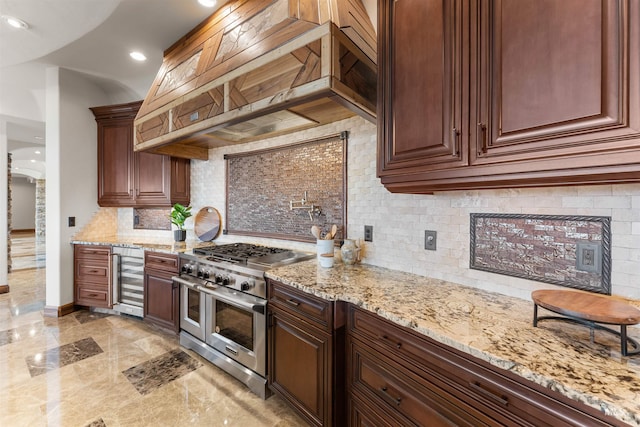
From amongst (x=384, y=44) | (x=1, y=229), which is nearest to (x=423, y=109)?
(x=384, y=44)

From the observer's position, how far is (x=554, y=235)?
125 centimetres

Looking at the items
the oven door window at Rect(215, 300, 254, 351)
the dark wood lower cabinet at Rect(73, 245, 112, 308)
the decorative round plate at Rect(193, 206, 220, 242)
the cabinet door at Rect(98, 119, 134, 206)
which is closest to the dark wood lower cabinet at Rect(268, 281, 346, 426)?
the oven door window at Rect(215, 300, 254, 351)

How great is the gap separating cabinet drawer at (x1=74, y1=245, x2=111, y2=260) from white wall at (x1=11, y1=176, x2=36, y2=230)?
Answer: 42.8 feet

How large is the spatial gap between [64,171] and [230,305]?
298 cm

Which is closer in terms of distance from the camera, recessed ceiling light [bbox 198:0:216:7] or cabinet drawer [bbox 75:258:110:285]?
recessed ceiling light [bbox 198:0:216:7]

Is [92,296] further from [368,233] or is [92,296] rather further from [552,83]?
[552,83]

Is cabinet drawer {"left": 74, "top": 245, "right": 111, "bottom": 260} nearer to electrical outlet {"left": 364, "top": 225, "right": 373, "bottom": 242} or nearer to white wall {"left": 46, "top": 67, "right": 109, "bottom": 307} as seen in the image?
white wall {"left": 46, "top": 67, "right": 109, "bottom": 307}

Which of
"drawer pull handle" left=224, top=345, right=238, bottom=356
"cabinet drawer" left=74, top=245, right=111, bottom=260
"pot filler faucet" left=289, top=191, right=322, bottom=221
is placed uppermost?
"pot filler faucet" left=289, top=191, right=322, bottom=221

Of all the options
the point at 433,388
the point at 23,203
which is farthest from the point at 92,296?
the point at 23,203

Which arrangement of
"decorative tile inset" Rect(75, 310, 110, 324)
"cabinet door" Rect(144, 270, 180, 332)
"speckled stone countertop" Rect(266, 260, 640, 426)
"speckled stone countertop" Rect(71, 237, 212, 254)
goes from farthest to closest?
1. "decorative tile inset" Rect(75, 310, 110, 324)
2. "speckled stone countertop" Rect(71, 237, 212, 254)
3. "cabinet door" Rect(144, 270, 180, 332)
4. "speckled stone countertop" Rect(266, 260, 640, 426)

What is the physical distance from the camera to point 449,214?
1610 mm

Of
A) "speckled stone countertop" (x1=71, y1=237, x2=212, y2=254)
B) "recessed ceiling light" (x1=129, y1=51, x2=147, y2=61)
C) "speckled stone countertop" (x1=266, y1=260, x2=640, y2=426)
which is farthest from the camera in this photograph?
"recessed ceiling light" (x1=129, y1=51, x2=147, y2=61)

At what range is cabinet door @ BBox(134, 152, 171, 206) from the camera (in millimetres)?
3260

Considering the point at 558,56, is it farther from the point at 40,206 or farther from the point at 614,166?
the point at 40,206
